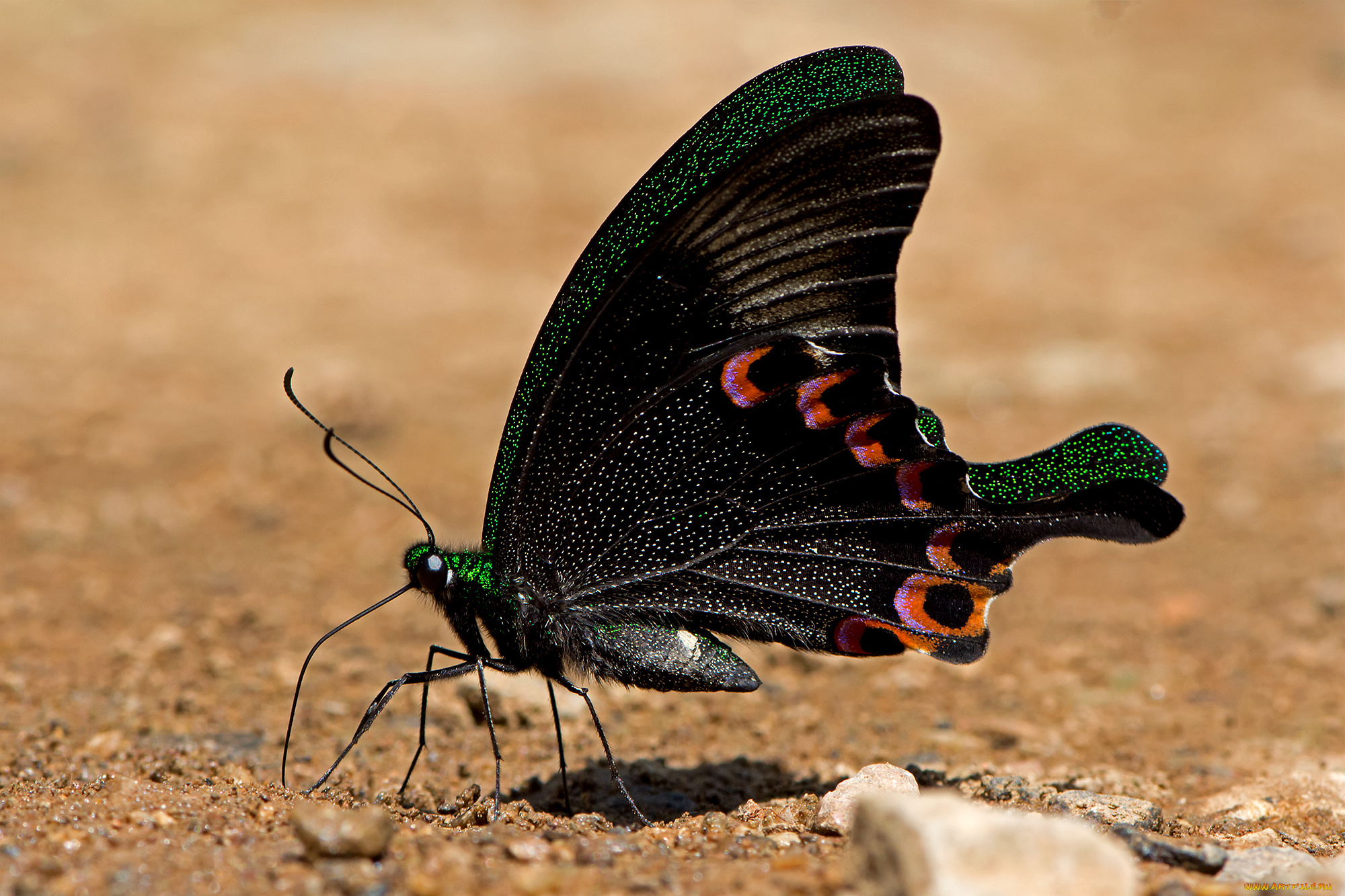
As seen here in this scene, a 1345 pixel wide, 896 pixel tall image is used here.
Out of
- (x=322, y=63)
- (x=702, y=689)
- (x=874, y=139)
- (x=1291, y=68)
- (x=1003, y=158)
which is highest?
(x=1291, y=68)

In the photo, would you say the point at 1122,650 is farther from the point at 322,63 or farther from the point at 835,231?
the point at 322,63

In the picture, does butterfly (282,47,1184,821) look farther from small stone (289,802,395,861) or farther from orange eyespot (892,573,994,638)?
small stone (289,802,395,861)

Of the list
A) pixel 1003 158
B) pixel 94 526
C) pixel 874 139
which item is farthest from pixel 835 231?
pixel 1003 158

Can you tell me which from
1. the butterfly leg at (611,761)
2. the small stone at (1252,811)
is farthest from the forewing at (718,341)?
the small stone at (1252,811)

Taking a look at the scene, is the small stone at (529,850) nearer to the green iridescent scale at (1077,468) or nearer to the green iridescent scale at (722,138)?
the green iridescent scale at (722,138)

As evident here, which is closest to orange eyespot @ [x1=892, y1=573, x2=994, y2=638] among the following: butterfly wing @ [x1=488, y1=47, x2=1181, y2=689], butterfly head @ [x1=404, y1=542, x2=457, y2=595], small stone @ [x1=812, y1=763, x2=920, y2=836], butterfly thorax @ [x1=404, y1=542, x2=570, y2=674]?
butterfly wing @ [x1=488, y1=47, x2=1181, y2=689]
